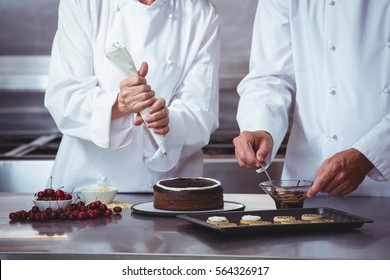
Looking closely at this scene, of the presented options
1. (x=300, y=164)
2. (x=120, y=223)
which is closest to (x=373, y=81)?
(x=300, y=164)

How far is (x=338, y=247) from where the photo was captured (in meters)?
1.51

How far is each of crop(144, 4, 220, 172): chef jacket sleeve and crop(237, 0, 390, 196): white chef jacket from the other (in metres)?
0.15

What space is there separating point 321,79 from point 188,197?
29.6 inches

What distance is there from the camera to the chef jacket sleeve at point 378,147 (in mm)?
2098

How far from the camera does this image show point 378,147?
2.10 m

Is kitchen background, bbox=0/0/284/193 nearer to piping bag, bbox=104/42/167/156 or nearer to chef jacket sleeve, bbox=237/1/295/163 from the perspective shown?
chef jacket sleeve, bbox=237/1/295/163

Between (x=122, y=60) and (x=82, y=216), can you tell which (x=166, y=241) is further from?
(x=122, y=60)

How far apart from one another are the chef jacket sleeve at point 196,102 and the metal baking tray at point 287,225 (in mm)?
707

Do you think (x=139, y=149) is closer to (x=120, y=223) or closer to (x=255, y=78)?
(x=255, y=78)

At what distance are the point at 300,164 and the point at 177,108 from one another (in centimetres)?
48

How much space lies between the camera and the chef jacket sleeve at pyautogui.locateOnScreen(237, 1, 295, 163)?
242 cm

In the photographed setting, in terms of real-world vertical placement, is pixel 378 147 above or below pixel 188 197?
above

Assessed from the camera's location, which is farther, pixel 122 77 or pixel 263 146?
pixel 122 77

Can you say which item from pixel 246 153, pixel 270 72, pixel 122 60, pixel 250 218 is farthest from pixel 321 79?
pixel 250 218
